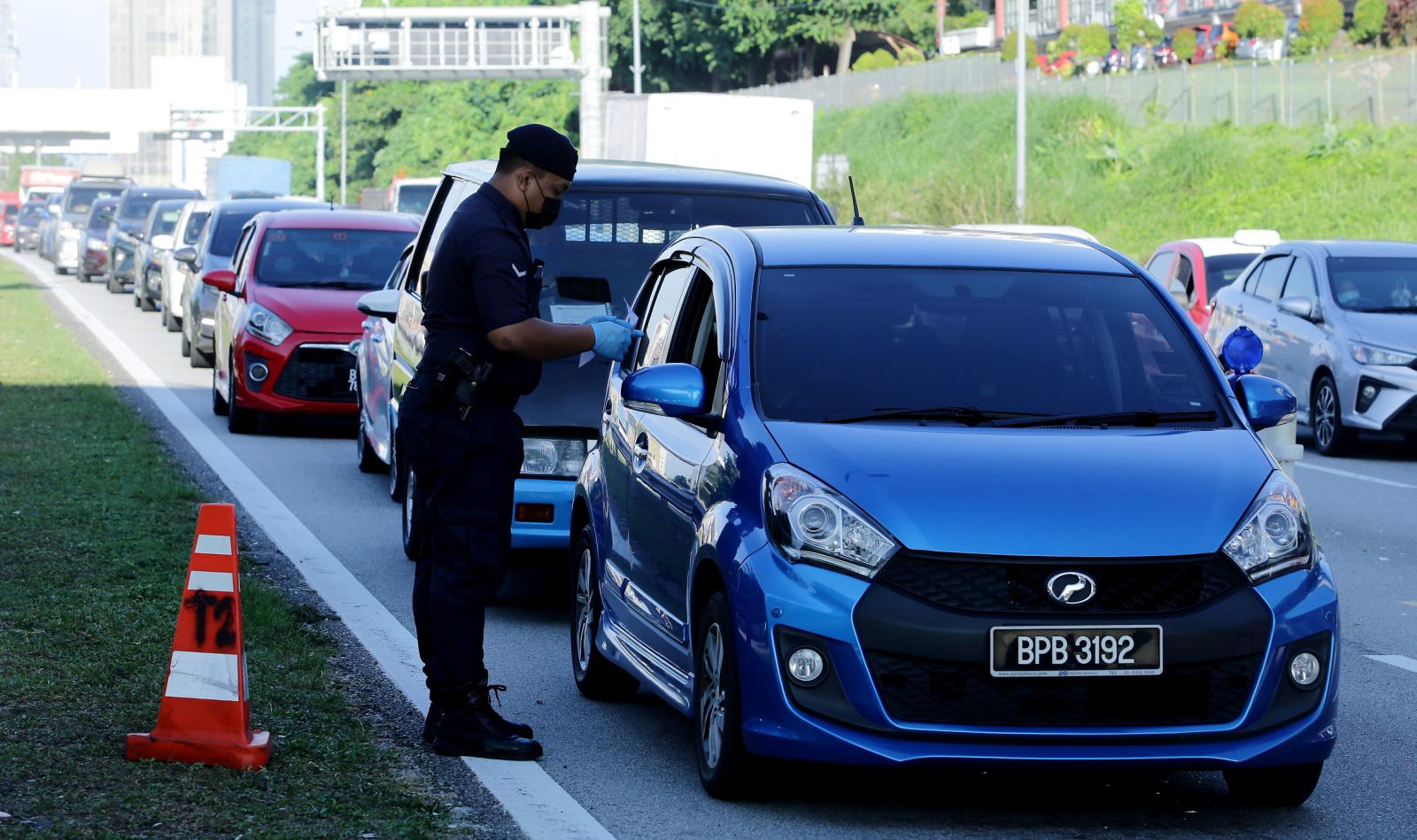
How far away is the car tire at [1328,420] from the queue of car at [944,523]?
9902 mm

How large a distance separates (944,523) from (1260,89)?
47.1 m

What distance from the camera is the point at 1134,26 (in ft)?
222

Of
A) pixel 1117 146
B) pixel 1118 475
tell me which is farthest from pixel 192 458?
pixel 1117 146

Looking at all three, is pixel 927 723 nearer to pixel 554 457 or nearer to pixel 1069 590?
pixel 1069 590

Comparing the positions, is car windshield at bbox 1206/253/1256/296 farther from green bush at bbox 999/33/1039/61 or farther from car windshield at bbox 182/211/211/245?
green bush at bbox 999/33/1039/61

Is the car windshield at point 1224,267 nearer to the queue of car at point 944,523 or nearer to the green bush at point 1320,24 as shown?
the queue of car at point 944,523

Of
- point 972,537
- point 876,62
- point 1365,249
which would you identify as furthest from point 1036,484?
point 876,62

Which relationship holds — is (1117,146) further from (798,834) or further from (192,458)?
(798,834)

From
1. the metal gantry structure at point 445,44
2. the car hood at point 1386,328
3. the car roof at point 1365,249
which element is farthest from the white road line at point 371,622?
the metal gantry structure at point 445,44

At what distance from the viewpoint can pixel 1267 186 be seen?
149 ft

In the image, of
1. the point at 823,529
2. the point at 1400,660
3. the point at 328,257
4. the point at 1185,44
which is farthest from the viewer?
the point at 1185,44

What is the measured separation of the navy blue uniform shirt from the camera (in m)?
6.78

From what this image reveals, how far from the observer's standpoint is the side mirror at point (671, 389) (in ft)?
21.8

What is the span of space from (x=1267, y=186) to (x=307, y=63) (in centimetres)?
11118
